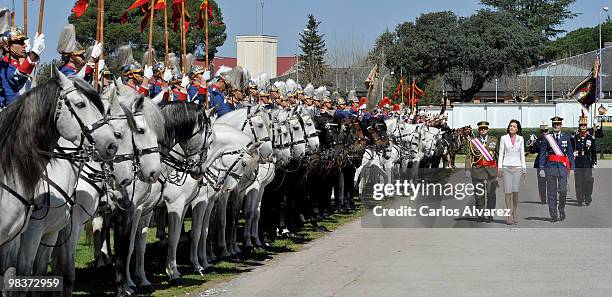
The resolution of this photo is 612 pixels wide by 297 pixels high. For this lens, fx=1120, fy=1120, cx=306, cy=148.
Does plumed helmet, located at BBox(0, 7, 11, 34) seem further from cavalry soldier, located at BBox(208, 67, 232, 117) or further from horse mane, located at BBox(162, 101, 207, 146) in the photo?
cavalry soldier, located at BBox(208, 67, 232, 117)

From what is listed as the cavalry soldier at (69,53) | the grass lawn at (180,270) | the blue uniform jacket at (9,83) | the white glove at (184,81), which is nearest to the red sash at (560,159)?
the grass lawn at (180,270)

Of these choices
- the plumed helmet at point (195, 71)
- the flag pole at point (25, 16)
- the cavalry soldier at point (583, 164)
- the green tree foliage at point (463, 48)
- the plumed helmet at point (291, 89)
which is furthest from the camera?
the green tree foliage at point (463, 48)

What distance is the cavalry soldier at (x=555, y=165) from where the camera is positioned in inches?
993

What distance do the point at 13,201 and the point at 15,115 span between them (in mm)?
706

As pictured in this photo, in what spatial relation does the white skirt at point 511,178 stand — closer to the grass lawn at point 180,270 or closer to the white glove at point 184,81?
the grass lawn at point 180,270

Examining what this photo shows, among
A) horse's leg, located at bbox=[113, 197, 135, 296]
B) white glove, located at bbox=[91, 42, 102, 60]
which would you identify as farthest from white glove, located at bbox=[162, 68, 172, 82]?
white glove, located at bbox=[91, 42, 102, 60]

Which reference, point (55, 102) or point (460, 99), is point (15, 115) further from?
point (460, 99)

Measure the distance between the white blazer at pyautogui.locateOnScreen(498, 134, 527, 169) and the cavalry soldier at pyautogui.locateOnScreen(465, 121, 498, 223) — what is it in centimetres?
53

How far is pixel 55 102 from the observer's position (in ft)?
30.6

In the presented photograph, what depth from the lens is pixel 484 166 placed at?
25.2 metres

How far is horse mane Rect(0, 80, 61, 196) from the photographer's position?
905 cm

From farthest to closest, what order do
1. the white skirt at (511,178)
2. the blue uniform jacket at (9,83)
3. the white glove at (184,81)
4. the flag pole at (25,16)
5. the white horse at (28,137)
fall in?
the white skirt at (511,178), the white glove at (184,81), the flag pole at (25,16), the blue uniform jacket at (9,83), the white horse at (28,137)

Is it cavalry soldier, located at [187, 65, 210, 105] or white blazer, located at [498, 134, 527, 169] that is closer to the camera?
cavalry soldier, located at [187, 65, 210, 105]

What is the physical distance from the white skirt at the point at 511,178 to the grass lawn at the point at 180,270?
4.53 meters
